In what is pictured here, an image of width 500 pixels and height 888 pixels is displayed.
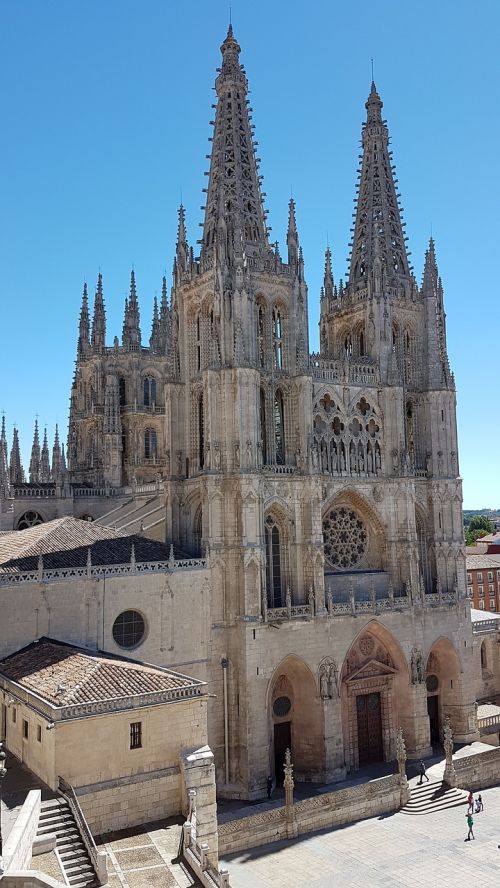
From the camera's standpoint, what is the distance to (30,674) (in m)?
25.0

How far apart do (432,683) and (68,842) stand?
2688 centimetres

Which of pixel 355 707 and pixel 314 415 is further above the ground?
pixel 314 415

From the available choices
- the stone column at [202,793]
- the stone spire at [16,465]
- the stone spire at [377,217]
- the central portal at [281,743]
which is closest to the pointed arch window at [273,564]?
the central portal at [281,743]

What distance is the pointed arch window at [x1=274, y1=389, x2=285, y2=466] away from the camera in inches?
1489

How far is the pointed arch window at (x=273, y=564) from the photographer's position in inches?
1423

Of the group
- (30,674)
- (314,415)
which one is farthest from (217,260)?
(30,674)

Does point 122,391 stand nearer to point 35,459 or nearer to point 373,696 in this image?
point 35,459

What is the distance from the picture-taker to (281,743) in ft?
118

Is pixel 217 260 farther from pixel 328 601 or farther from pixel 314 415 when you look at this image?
pixel 328 601

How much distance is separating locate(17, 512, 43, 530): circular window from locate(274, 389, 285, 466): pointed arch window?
2063 centimetres

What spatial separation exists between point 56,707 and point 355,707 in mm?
Answer: 19977

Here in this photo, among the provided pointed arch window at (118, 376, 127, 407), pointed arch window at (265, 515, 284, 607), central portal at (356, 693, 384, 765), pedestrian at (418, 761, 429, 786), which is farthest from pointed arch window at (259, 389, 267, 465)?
pointed arch window at (118, 376, 127, 407)

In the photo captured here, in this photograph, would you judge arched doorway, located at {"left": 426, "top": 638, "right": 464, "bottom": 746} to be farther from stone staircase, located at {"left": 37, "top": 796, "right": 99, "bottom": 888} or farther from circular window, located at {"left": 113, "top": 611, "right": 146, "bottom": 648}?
stone staircase, located at {"left": 37, "top": 796, "right": 99, "bottom": 888}

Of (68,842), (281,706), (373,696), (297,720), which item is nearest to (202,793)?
(68,842)
